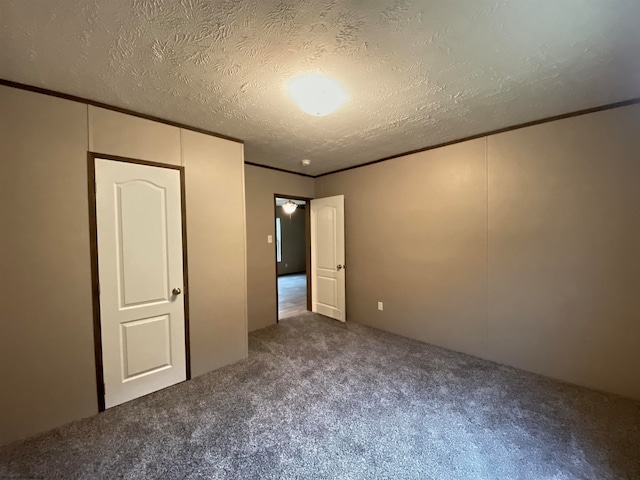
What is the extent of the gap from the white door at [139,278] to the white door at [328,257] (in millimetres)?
2408

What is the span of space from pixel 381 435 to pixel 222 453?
108 centimetres

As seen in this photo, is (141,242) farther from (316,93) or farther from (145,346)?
(316,93)

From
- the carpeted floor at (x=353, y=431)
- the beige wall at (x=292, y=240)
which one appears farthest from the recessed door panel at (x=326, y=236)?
the beige wall at (x=292, y=240)

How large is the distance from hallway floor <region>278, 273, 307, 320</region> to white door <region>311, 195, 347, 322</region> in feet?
1.44

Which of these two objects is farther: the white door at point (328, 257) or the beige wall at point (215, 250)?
the white door at point (328, 257)

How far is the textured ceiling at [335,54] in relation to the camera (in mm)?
1253

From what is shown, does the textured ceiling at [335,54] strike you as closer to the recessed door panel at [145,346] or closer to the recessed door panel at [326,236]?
the recessed door panel at [145,346]

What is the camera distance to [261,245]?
4066 millimetres

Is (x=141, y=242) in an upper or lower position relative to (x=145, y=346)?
upper

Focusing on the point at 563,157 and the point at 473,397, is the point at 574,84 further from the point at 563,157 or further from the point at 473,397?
the point at 473,397

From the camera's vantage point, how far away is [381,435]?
1.84 meters

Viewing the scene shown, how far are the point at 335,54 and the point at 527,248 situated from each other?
2.55m

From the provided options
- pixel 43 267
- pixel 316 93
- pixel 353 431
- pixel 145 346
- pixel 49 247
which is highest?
pixel 316 93

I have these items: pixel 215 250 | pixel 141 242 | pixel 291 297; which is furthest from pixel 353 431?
pixel 291 297
